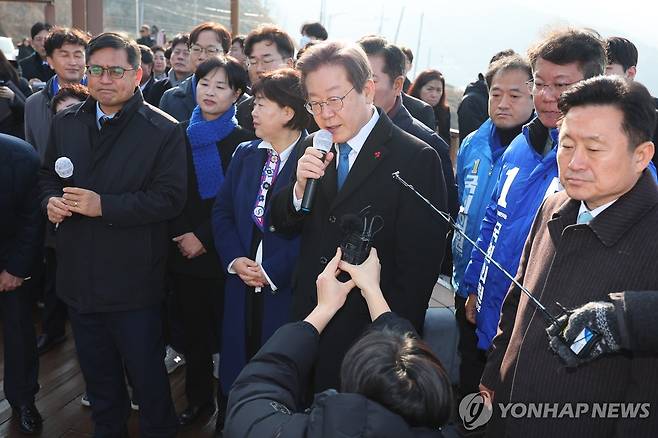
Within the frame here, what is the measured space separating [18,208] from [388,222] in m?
1.84

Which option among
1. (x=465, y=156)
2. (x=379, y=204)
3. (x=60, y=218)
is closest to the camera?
(x=379, y=204)

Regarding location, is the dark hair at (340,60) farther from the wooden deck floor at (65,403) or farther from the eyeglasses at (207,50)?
the eyeglasses at (207,50)

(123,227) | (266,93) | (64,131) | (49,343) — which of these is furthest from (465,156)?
(49,343)

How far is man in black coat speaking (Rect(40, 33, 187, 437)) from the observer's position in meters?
2.55

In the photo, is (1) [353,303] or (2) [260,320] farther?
(2) [260,320]

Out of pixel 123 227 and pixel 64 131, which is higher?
pixel 64 131

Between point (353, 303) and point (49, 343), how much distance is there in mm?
2561

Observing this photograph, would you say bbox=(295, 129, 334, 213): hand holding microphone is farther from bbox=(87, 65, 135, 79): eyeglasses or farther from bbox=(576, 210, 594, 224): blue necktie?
bbox=(87, 65, 135, 79): eyeglasses

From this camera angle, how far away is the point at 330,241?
207 cm

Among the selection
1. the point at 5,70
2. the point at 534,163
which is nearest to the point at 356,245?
the point at 534,163

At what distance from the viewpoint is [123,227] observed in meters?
2.58

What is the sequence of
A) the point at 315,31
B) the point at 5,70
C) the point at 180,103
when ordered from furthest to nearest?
the point at 315,31
the point at 5,70
the point at 180,103

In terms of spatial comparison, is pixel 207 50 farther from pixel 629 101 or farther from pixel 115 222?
pixel 629 101

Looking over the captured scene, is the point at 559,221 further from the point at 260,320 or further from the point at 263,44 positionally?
the point at 263,44
